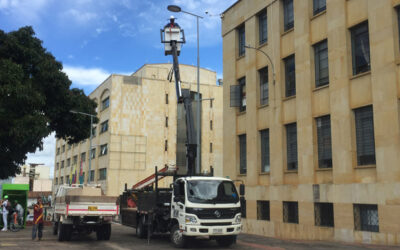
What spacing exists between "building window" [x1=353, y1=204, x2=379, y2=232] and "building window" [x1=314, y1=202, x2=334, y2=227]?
68.7 inches

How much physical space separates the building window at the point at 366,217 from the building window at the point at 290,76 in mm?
7266

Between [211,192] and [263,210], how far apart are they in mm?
10239

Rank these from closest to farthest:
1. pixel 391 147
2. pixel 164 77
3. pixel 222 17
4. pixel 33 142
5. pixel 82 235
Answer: pixel 391 147, pixel 82 235, pixel 33 142, pixel 222 17, pixel 164 77

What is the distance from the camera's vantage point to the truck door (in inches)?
575

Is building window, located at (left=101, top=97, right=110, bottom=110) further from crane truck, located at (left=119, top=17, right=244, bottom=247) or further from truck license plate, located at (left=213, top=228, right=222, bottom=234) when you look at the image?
truck license plate, located at (left=213, top=228, right=222, bottom=234)

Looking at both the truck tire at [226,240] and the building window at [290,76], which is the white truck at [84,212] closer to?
the truck tire at [226,240]

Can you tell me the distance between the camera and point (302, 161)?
69.1ft

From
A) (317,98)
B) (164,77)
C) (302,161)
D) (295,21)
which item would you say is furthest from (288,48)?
(164,77)

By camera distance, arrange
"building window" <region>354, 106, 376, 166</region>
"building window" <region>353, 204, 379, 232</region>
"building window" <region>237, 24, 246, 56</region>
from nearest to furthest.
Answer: "building window" <region>353, 204, 379, 232</region>, "building window" <region>354, 106, 376, 166</region>, "building window" <region>237, 24, 246, 56</region>

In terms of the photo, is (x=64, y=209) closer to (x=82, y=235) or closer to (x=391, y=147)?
(x=82, y=235)

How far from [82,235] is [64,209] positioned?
390 centimetres

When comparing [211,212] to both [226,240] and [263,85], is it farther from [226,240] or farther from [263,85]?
[263,85]

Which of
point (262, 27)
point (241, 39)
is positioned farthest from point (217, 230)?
point (241, 39)

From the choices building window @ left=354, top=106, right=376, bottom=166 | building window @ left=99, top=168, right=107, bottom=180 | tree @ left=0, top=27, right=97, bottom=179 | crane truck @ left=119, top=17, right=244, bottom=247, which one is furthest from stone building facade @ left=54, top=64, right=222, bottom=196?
building window @ left=354, top=106, right=376, bottom=166
